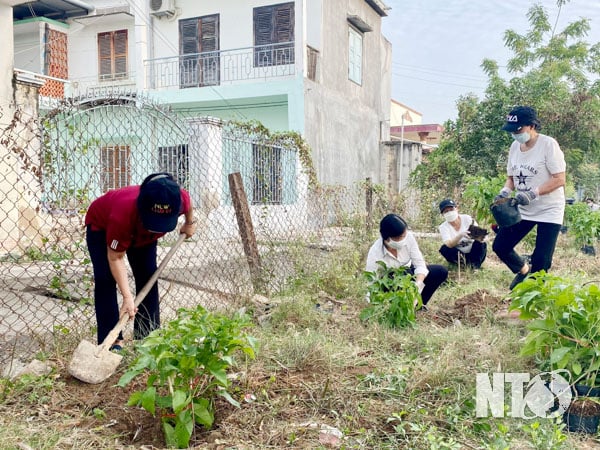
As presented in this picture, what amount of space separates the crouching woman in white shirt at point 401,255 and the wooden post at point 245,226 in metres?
0.99

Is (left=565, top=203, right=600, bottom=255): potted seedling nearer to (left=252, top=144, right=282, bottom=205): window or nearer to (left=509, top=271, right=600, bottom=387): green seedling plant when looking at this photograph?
(left=252, top=144, right=282, bottom=205): window

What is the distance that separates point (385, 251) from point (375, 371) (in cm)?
157

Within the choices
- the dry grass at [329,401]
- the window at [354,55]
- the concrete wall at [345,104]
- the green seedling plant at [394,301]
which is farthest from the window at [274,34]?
the dry grass at [329,401]

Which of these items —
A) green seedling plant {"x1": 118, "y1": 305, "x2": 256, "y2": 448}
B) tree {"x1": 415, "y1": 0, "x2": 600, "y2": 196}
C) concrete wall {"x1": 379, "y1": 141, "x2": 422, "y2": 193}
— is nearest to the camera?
green seedling plant {"x1": 118, "y1": 305, "x2": 256, "y2": 448}

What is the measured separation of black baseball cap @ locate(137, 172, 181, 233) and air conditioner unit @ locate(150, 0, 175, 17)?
1215 cm

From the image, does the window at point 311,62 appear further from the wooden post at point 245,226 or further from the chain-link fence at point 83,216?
the wooden post at point 245,226

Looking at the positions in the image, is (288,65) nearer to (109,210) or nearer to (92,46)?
(92,46)

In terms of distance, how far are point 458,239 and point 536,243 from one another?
148 cm

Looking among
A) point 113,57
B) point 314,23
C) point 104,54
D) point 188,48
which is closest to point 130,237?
point 314,23

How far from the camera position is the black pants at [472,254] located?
6223 mm

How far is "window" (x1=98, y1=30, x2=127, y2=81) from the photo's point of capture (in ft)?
48.8

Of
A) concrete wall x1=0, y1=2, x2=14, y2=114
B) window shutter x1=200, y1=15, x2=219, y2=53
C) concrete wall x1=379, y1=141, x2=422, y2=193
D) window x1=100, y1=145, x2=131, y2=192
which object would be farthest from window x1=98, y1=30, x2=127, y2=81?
window x1=100, y1=145, x2=131, y2=192

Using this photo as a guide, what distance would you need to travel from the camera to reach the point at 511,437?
2340 millimetres

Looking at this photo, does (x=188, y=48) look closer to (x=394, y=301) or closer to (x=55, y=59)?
(x=55, y=59)
